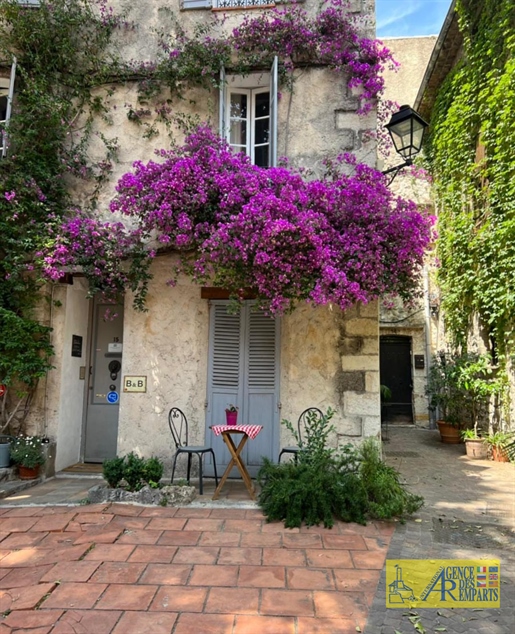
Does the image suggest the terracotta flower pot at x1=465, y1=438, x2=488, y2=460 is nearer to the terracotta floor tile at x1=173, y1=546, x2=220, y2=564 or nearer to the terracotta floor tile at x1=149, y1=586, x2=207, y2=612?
the terracotta floor tile at x1=173, y1=546, x2=220, y2=564

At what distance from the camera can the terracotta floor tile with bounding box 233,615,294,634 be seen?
2471 millimetres

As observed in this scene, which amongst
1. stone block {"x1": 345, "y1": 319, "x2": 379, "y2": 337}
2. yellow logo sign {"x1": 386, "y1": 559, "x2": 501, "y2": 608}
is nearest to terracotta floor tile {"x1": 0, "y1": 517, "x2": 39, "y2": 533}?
yellow logo sign {"x1": 386, "y1": 559, "x2": 501, "y2": 608}

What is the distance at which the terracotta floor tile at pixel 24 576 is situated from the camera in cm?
299

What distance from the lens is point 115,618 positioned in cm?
259

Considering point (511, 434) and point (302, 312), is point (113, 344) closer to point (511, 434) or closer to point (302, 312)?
point (302, 312)

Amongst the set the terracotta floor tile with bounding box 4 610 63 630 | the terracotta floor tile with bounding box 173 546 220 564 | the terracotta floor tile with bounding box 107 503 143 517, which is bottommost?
the terracotta floor tile with bounding box 4 610 63 630

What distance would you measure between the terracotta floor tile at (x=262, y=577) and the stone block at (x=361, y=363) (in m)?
2.53

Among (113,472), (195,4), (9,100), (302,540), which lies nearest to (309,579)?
(302,540)

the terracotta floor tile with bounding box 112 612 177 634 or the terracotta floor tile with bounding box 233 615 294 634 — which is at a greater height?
the terracotta floor tile with bounding box 233 615 294 634

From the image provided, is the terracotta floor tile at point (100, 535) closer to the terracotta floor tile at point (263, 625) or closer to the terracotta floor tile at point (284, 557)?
the terracotta floor tile at point (284, 557)

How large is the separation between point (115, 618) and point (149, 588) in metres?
0.35

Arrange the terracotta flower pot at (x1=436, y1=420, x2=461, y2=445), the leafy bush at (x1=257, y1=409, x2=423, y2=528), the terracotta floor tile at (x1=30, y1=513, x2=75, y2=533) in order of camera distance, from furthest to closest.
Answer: the terracotta flower pot at (x1=436, y1=420, x2=461, y2=445) < the leafy bush at (x1=257, y1=409, x2=423, y2=528) < the terracotta floor tile at (x1=30, y1=513, x2=75, y2=533)

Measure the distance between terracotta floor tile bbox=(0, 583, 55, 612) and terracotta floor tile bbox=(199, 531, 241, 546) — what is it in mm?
1105

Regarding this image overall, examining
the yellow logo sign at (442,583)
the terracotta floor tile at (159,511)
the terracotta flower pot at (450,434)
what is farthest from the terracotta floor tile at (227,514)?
the terracotta flower pot at (450,434)
